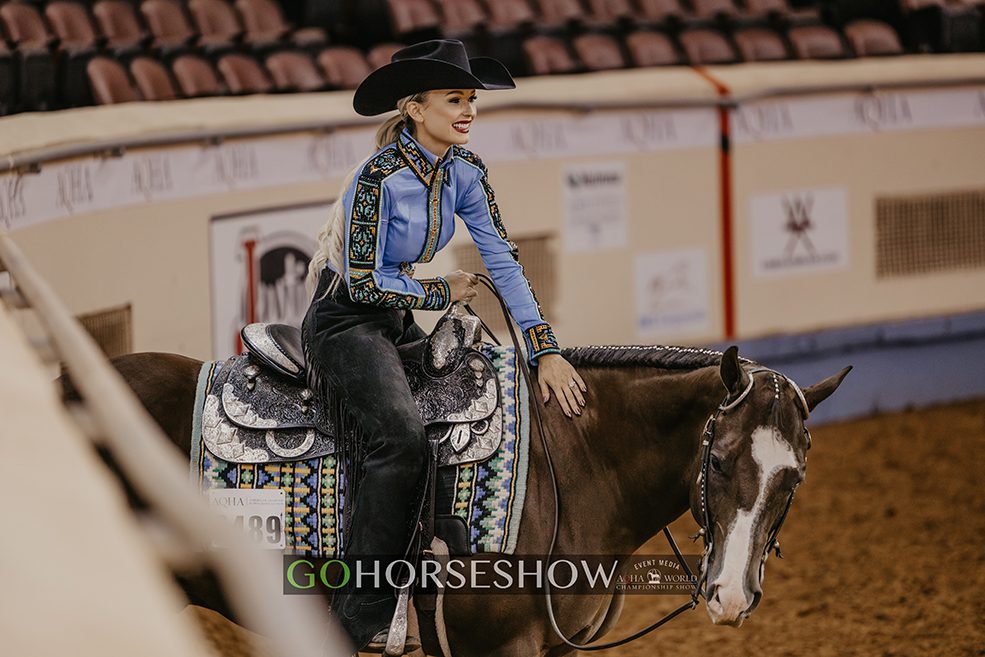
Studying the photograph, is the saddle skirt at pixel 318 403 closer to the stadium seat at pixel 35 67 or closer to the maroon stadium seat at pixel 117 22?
the stadium seat at pixel 35 67

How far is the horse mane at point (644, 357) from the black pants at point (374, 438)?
0.54 meters

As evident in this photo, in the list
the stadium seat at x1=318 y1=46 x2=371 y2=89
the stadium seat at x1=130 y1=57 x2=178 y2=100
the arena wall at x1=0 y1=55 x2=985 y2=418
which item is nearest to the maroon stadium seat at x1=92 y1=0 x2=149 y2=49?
the stadium seat at x1=130 y1=57 x2=178 y2=100

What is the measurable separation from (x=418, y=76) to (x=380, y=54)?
473 centimetres

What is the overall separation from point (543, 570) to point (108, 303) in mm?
2814

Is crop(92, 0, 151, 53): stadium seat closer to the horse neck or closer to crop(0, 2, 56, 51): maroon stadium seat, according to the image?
crop(0, 2, 56, 51): maroon stadium seat

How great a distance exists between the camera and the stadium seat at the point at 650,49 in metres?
9.26

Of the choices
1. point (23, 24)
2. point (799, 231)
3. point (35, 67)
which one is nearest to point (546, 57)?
point (799, 231)

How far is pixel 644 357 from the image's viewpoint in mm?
3840

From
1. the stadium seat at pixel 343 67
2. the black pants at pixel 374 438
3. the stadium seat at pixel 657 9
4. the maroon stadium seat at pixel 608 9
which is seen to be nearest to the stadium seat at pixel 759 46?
the stadium seat at pixel 657 9

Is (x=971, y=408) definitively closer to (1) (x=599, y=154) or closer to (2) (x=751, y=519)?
(1) (x=599, y=154)

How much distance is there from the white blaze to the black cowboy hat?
48.4 inches

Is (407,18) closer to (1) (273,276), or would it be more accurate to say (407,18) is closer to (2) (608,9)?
(2) (608,9)

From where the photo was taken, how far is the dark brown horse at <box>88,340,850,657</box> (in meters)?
3.50

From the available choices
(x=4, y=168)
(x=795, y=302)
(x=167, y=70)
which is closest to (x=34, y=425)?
(x=4, y=168)
